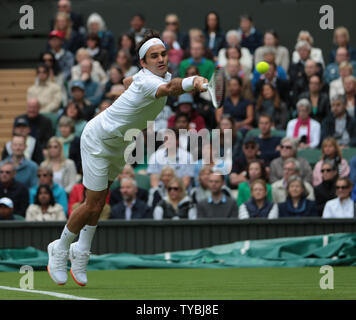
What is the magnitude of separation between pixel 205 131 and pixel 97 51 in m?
3.86

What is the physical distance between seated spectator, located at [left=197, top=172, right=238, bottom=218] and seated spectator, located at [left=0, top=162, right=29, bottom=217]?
2.50m

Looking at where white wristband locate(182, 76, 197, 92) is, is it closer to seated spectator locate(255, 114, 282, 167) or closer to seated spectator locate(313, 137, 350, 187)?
seated spectator locate(313, 137, 350, 187)

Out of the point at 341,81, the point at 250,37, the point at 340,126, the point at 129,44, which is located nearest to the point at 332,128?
the point at 340,126

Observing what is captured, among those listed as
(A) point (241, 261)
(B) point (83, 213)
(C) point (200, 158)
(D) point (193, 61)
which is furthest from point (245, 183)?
(B) point (83, 213)

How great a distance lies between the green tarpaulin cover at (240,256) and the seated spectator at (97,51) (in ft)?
19.6

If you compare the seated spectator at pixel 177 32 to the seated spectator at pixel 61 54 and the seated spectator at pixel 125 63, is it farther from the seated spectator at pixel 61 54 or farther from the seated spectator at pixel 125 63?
the seated spectator at pixel 61 54

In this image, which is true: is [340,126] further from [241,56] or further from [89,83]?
[89,83]

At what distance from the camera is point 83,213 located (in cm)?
861

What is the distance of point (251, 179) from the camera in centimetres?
1323

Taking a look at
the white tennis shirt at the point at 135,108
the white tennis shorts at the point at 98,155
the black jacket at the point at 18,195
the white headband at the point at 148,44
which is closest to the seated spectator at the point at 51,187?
the black jacket at the point at 18,195

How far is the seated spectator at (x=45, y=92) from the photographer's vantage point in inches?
639

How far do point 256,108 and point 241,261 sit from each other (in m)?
3.96

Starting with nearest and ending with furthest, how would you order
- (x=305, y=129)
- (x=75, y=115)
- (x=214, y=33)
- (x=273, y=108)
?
(x=305, y=129) → (x=273, y=108) → (x=75, y=115) → (x=214, y=33)
